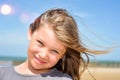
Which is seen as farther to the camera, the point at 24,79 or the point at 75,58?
the point at 75,58

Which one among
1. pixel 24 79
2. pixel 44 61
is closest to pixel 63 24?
pixel 44 61

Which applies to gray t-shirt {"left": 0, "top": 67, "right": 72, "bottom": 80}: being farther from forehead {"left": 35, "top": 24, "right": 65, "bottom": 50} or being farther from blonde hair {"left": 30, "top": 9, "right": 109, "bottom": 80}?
forehead {"left": 35, "top": 24, "right": 65, "bottom": 50}

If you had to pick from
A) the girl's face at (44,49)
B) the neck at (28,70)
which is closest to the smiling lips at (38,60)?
the girl's face at (44,49)

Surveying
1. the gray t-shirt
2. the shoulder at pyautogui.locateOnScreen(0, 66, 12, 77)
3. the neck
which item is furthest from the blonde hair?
the shoulder at pyautogui.locateOnScreen(0, 66, 12, 77)

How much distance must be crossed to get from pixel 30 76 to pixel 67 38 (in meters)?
0.47

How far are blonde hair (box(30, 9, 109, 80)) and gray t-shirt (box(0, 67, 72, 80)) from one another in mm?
111

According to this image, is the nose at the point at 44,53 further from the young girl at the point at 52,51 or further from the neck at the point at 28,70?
the neck at the point at 28,70

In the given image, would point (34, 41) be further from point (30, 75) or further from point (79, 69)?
point (79, 69)

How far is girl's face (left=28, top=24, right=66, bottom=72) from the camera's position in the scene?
335 cm

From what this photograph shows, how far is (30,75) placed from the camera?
346 centimetres

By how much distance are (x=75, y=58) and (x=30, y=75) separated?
0.48 metres

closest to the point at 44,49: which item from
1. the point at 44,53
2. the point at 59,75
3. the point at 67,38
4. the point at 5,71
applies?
the point at 44,53

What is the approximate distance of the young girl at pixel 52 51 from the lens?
3.38 m

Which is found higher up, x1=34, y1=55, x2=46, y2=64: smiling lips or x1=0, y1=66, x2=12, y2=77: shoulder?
x1=34, y1=55, x2=46, y2=64: smiling lips
